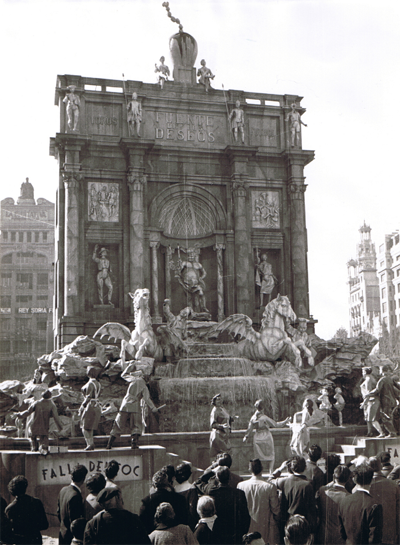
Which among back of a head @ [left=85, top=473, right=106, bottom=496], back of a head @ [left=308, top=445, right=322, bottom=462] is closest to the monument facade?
back of a head @ [left=308, top=445, right=322, bottom=462]

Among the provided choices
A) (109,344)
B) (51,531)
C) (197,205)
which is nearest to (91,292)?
(109,344)

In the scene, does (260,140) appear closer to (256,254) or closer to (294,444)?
(256,254)

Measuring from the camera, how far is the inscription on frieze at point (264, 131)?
106 feet

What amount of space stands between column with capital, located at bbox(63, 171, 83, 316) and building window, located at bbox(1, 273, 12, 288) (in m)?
52.5

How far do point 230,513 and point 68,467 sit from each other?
20.2ft

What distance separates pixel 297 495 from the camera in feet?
23.9

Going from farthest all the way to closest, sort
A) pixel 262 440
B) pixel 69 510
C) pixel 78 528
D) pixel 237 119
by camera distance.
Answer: pixel 237 119, pixel 262 440, pixel 69 510, pixel 78 528

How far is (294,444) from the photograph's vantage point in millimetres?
15391

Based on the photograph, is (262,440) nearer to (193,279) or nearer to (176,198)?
(193,279)

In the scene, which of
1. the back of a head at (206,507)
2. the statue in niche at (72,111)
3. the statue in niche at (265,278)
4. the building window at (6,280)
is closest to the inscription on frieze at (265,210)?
the statue in niche at (265,278)

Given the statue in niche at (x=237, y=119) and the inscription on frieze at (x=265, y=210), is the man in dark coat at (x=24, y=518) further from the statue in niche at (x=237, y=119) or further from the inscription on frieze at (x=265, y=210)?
the statue in niche at (x=237, y=119)

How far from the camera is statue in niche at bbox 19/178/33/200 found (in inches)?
3051

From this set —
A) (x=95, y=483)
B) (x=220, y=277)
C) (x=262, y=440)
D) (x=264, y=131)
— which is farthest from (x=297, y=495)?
(x=264, y=131)

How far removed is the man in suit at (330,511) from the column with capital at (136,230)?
22.2 meters
